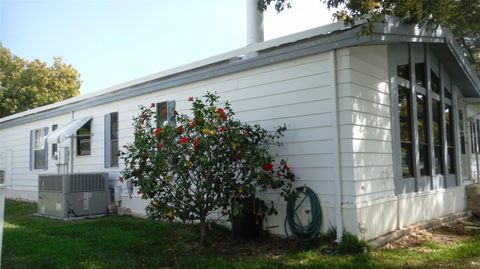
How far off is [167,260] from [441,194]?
19.5 ft

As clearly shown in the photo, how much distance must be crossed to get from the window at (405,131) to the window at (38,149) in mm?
9863

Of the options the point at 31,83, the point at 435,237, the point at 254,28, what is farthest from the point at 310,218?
the point at 31,83

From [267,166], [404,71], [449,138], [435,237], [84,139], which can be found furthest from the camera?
[84,139]

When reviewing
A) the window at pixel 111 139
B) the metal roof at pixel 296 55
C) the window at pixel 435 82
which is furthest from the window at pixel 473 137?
the window at pixel 111 139

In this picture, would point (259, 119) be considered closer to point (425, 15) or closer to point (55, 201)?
point (425, 15)

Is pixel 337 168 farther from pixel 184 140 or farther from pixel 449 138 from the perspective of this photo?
pixel 449 138

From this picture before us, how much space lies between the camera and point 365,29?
227 inches

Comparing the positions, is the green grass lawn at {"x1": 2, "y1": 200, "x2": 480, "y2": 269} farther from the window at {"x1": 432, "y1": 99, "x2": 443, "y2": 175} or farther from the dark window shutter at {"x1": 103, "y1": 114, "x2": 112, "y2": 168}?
the dark window shutter at {"x1": 103, "y1": 114, "x2": 112, "y2": 168}

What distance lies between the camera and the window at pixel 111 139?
10477 mm

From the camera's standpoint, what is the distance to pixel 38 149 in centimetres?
1345

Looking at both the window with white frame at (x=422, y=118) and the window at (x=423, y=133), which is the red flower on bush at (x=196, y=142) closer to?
the window with white frame at (x=422, y=118)

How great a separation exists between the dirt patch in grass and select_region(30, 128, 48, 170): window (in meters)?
10.2

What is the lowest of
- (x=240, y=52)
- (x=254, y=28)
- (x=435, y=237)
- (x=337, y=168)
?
(x=435, y=237)

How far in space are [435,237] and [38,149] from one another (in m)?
11.2
